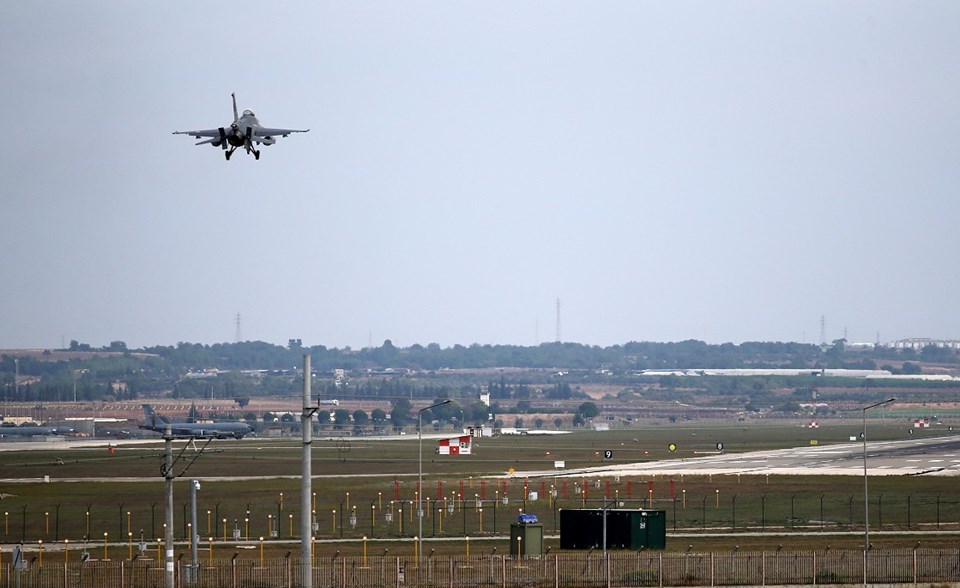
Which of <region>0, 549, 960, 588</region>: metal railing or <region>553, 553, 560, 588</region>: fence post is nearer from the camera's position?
<region>0, 549, 960, 588</region>: metal railing

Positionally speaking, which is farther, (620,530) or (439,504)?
(439,504)

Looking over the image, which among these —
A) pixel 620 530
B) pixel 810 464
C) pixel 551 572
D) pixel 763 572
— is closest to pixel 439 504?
pixel 620 530

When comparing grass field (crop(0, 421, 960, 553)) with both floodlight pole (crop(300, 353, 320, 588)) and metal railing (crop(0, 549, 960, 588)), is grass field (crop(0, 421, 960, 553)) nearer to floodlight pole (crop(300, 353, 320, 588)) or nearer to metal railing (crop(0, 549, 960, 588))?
metal railing (crop(0, 549, 960, 588))

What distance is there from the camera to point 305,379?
5797 cm

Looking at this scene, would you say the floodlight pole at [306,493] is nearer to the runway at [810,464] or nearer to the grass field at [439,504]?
the grass field at [439,504]

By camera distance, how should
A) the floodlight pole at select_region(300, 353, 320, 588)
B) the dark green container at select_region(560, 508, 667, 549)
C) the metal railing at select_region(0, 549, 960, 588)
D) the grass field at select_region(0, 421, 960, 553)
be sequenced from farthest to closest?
the grass field at select_region(0, 421, 960, 553), the dark green container at select_region(560, 508, 667, 549), the metal railing at select_region(0, 549, 960, 588), the floodlight pole at select_region(300, 353, 320, 588)

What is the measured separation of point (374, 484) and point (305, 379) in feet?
251

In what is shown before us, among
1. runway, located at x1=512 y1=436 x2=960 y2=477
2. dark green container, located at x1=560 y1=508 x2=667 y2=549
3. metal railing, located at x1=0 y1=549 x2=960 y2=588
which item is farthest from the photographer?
runway, located at x1=512 y1=436 x2=960 y2=477

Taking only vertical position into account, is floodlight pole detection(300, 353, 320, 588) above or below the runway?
above

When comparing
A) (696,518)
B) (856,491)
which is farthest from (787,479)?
(696,518)

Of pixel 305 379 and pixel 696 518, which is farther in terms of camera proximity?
pixel 696 518

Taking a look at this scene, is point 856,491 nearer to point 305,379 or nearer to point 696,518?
point 696,518

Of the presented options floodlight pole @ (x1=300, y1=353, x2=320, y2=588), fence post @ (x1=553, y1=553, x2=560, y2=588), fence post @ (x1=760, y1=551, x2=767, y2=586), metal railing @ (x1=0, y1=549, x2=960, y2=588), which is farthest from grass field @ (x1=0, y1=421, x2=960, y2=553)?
floodlight pole @ (x1=300, y1=353, x2=320, y2=588)

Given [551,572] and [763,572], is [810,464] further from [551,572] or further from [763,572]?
[551,572]
